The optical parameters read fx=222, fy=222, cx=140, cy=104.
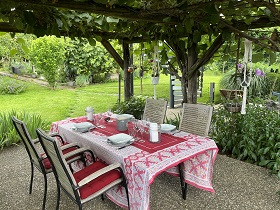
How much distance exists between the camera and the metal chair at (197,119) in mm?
2642

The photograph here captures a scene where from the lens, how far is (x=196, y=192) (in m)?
2.49

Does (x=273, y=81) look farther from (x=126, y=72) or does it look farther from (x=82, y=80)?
(x=82, y=80)

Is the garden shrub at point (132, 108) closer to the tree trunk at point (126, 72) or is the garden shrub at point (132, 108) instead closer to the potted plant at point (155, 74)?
the tree trunk at point (126, 72)

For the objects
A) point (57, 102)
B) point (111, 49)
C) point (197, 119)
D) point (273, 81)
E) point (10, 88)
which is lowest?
point (57, 102)

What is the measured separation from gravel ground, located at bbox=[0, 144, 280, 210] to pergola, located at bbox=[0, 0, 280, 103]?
131 centimetres

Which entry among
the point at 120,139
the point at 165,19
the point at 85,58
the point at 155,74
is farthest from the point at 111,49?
the point at 85,58

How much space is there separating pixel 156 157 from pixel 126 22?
1.85 metres

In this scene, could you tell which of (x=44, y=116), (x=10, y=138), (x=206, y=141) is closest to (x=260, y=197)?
(x=206, y=141)

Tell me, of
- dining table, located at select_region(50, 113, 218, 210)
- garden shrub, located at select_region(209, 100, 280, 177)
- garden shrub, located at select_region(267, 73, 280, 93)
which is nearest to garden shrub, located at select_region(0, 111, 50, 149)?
dining table, located at select_region(50, 113, 218, 210)

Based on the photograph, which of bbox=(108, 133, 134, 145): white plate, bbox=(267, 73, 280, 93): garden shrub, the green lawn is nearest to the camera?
bbox=(108, 133, 134, 145): white plate

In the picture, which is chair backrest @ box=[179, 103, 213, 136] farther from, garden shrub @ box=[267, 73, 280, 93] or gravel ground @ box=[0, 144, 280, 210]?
garden shrub @ box=[267, 73, 280, 93]

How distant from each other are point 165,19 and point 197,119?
124cm

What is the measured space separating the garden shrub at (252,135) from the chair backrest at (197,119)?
2.81 ft

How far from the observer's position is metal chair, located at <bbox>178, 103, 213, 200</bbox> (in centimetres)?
264
